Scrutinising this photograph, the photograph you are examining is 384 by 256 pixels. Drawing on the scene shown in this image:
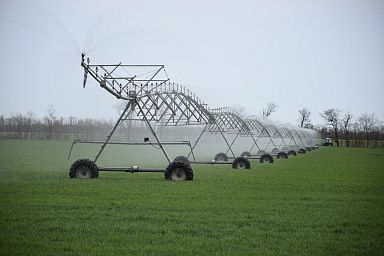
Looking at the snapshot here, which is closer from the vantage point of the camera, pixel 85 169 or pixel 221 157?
pixel 85 169

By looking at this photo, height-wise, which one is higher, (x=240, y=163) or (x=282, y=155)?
(x=282, y=155)

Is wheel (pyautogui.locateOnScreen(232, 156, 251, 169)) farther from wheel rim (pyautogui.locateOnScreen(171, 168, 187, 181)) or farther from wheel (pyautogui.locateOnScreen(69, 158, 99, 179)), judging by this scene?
wheel (pyautogui.locateOnScreen(69, 158, 99, 179))

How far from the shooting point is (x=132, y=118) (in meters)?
20.2

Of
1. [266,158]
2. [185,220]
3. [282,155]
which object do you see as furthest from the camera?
[282,155]

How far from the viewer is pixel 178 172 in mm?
18047

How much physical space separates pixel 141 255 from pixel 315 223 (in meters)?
4.01

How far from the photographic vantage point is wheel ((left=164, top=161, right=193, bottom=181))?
17.9 m

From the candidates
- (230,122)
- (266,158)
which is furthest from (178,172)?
(230,122)

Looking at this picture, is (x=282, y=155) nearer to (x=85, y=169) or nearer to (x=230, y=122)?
(x=230, y=122)

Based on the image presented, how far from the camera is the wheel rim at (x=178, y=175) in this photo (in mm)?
18016

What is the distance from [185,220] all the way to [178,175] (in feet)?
27.0

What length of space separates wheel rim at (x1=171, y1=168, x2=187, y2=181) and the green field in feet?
6.73

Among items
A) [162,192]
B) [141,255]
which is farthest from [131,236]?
[162,192]

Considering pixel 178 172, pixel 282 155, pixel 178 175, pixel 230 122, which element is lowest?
pixel 178 175
